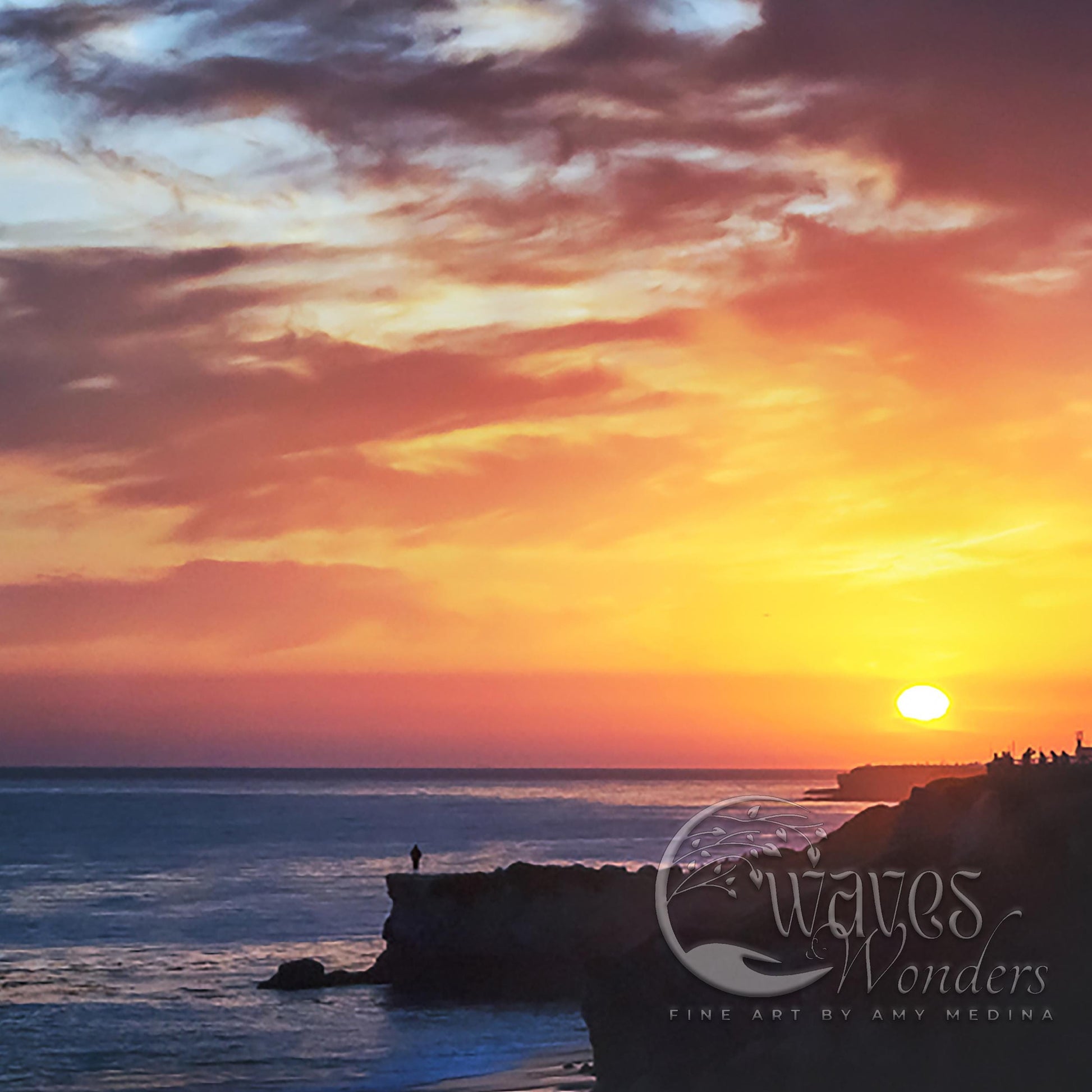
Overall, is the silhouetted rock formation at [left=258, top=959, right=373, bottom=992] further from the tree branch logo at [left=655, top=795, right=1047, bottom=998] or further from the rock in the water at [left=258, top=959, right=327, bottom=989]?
the tree branch logo at [left=655, top=795, right=1047, bottom=998]

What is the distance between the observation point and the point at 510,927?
59500 millimetres

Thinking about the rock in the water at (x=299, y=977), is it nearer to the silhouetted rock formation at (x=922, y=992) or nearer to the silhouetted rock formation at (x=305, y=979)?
the silhouetted rock formation at (x=305, y=979)

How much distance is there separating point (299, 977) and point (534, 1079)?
71.3ft

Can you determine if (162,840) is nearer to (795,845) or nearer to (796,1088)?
(795,845)

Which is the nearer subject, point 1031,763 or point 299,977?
point 1031,763

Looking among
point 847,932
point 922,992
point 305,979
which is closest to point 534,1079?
point 847,932

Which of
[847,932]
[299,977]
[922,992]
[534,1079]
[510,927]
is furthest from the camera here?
[510,927]

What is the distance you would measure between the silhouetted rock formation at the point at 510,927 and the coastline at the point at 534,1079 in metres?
15.5

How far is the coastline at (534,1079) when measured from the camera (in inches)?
1452

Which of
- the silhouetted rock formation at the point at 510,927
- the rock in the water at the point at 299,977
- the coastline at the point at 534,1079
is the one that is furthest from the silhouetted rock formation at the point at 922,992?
the rock in the water at the point at 299,977

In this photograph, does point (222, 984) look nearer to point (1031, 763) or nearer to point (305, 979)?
point (305, 979)

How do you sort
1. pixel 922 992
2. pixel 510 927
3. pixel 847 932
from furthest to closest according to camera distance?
pixel 510 927 < pixel 847 932 < pixel 922 992

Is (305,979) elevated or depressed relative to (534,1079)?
depressed

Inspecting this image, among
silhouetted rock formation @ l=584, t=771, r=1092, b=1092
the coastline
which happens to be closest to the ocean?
the coastline
